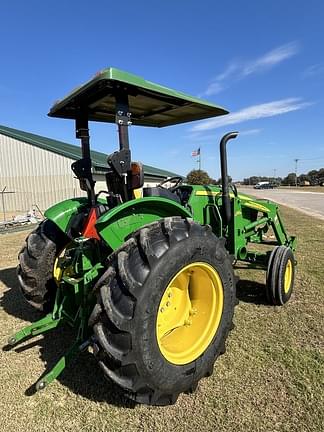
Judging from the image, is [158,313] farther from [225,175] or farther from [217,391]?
[225,175]

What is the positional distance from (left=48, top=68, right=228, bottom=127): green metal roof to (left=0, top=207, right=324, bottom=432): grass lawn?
2.27m

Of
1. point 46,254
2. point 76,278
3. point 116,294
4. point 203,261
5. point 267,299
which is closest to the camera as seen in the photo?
point 116,294

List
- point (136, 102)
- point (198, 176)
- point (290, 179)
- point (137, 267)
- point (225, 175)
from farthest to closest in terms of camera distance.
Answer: point (290, 179)
point (198, 176)
point (225, 175)
point (136, 102)
point (137, 267)

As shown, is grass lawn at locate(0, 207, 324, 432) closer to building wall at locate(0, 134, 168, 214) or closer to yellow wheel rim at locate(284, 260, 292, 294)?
yellow wheel rim at locate(284, 260, 292, 294)

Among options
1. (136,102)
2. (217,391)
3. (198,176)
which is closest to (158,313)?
(217,391)

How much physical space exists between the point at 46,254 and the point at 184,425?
2.01 metres

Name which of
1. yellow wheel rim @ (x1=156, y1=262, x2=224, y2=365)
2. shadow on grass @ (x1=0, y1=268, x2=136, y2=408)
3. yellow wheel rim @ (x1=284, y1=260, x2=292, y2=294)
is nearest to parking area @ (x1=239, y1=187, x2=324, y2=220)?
yellow wheel rim @ (x1=284, y1=260, x2=292, y2=294)

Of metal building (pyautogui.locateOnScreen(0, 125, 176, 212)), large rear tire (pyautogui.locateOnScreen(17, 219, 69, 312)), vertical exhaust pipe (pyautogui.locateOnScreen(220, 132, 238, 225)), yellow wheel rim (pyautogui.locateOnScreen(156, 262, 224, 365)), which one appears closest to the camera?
yellow wheel rim (pyautogui.locateOnScreen(156, 262, 224, 365))

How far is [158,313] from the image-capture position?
2.25 meters

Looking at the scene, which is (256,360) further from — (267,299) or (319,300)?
(319,300)

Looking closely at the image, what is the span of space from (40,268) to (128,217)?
51.6 inches

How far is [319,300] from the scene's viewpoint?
420cm

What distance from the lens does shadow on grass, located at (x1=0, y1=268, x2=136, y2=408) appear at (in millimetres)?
2451

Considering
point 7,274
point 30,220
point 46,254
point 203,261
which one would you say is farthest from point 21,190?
point 203,261
